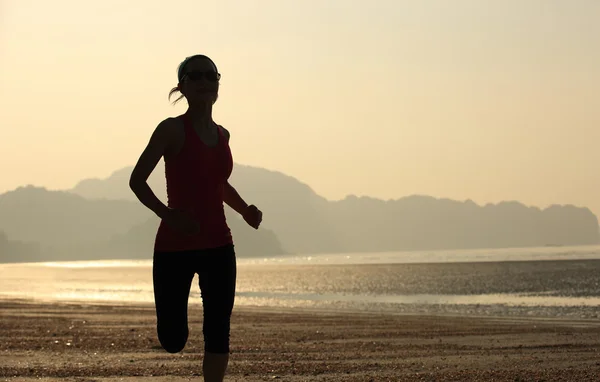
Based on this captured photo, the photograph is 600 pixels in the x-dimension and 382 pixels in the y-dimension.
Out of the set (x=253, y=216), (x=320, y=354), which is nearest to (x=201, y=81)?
(x=253, y=216)

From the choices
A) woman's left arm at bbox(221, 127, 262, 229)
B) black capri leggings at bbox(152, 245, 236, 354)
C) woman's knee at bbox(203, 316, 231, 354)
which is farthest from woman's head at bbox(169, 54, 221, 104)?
woman's knee at bbox(203, 316, 231, 354)

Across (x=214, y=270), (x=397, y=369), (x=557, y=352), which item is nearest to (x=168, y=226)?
(x=214, y=270)

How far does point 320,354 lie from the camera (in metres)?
13.0

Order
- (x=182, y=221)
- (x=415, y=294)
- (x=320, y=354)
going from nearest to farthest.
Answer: (x=182, y=221)
(x=320, y=354)
(x=415, y=294)

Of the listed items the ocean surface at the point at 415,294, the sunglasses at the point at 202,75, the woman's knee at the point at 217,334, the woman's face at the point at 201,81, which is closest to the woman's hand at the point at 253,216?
the woman's knee at the point at 217,334

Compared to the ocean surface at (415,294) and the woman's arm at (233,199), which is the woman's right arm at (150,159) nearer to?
the woman's arm at (233,199)

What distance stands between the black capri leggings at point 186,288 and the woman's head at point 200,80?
108cm

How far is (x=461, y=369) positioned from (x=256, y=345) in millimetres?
4707

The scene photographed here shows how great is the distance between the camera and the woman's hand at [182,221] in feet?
18.3

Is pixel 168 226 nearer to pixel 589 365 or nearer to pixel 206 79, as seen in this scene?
pixel 206 79

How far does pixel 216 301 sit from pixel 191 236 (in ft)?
1.58

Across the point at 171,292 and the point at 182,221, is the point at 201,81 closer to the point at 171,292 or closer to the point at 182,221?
the point at 182,221

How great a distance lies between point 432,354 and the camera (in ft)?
42.5

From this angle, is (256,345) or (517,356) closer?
(517,356)
